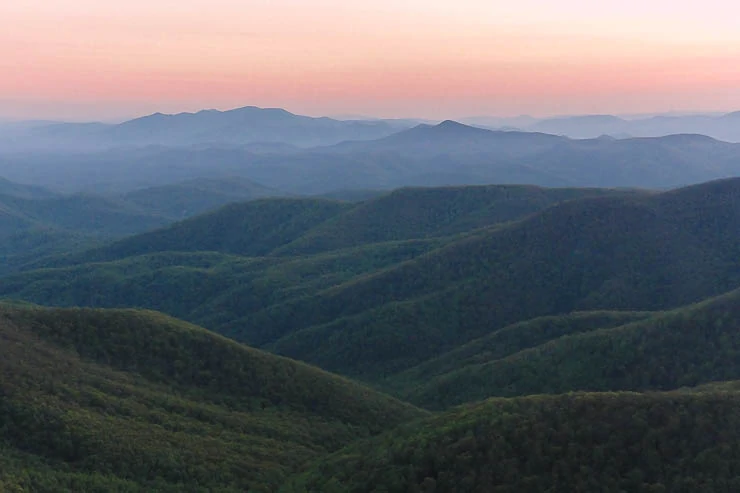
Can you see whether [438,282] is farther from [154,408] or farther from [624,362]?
[154,408]

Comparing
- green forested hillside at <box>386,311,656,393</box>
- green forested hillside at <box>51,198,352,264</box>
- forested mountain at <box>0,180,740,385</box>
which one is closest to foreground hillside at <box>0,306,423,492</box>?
green forested hillside at <box>386,311,656,393</box>

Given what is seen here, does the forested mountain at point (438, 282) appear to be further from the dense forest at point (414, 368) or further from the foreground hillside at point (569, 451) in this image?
the foreground hillside at point (569, 451)

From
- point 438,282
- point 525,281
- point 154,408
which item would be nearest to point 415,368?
point 438,282

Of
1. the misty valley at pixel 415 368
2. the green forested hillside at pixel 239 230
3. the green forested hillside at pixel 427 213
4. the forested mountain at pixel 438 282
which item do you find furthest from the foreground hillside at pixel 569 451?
the green forested hillside at pixel 239 230

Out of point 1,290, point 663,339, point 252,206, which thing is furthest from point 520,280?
point 252,206

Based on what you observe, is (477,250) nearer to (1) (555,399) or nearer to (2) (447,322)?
(2) (447,322)

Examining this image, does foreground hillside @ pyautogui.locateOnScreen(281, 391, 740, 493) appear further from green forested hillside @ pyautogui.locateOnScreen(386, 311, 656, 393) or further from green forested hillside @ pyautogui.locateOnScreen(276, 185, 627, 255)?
green forested hillside @ pyautogui.locateOnScreen(276, 185, 627, 255)
